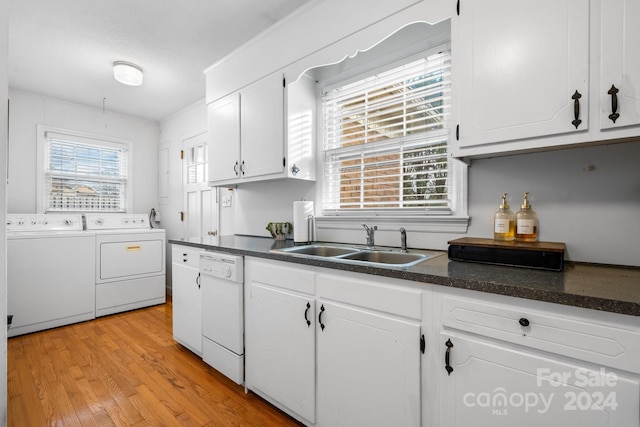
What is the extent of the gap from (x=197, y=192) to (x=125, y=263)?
117cm

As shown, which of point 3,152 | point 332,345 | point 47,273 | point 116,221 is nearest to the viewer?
point 3,152

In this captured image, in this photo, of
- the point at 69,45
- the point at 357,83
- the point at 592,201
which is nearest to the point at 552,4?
the point at 592,201

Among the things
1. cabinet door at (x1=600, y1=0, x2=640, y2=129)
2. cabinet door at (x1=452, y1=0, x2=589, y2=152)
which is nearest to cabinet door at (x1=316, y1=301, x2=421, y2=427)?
cabinet door at (x1=452, y1=0, x2=589, y2=152)

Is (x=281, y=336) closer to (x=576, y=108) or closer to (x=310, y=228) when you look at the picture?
(x=310, y=228)

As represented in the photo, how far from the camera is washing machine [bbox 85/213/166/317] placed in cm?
341

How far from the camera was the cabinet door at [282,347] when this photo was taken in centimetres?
155

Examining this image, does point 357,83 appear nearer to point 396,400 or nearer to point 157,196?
point 396,400

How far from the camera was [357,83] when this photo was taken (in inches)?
86.8

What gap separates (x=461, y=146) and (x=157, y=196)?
14.4ft

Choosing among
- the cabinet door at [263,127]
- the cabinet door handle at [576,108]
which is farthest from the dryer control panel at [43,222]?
the cabinet door handle at [576,108]

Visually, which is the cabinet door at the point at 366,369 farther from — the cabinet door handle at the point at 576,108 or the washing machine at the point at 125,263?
the washing machine at the point at 125,263

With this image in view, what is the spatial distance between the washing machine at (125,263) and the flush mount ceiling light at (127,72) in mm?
1717

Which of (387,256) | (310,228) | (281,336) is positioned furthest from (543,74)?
(281,336)

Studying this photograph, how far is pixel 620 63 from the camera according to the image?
103 centimetres
